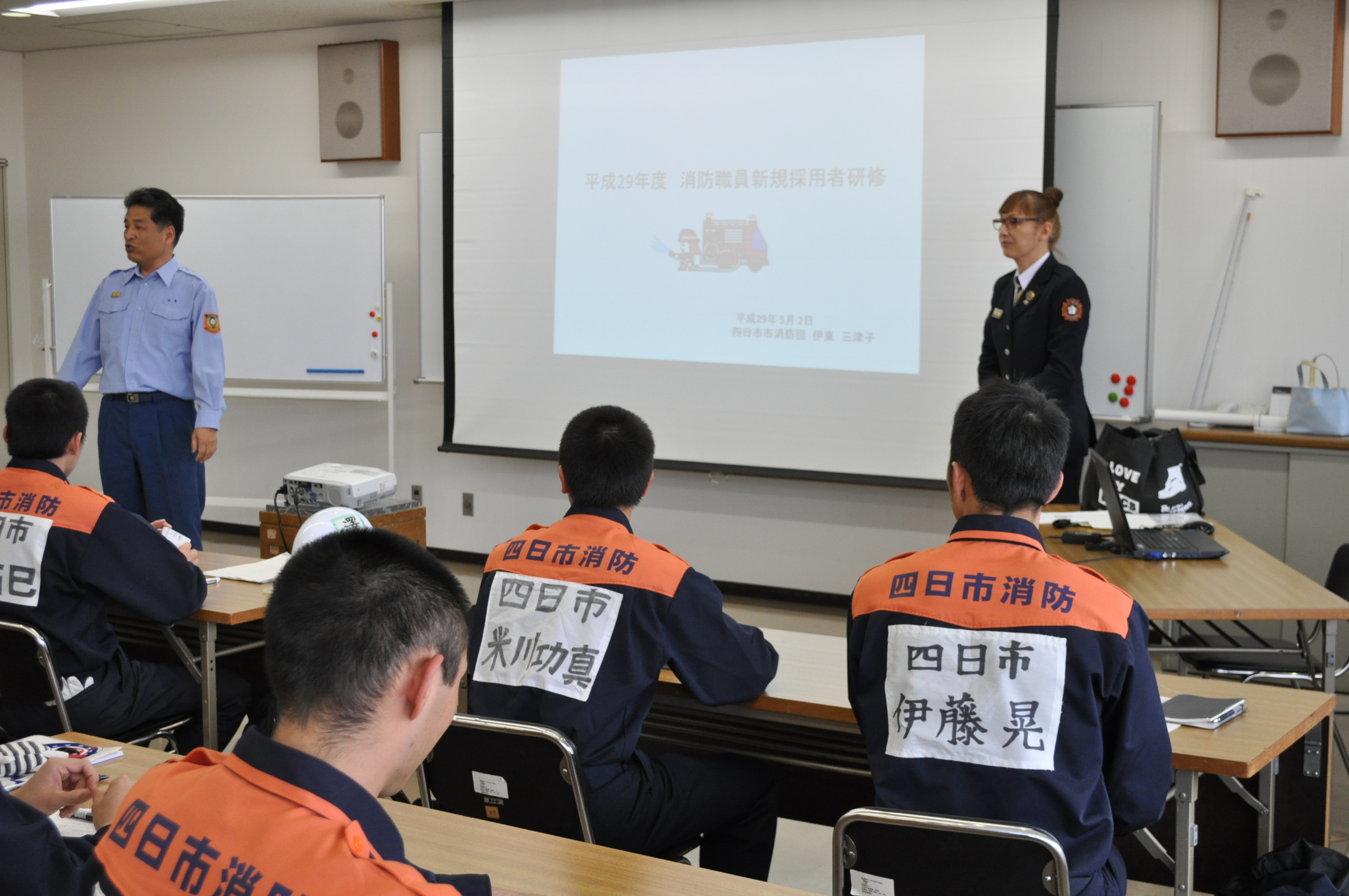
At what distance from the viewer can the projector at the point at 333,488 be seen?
380 cm

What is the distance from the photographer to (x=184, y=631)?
130 inches

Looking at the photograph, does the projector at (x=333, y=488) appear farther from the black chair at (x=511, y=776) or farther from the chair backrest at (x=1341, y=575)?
the chair backrest at (x=1341, y=575)

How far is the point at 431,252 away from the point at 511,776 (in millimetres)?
4353

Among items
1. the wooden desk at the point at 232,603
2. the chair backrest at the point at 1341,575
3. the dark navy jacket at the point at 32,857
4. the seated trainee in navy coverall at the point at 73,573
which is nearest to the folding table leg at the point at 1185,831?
the dark navy jacket at the point at 32,857

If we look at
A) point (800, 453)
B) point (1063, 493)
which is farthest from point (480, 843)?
point (800, 453)

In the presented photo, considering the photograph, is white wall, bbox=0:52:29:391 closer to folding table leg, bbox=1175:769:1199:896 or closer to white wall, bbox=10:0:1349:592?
white wall, bbox=10:0:1349:592

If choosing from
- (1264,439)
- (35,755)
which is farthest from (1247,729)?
(1264,439)

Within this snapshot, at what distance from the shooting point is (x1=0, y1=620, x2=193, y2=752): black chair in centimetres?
232

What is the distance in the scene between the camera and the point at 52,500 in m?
2.48

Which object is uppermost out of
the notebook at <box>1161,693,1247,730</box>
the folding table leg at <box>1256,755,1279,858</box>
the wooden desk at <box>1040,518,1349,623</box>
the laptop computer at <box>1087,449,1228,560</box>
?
the laptop computer at <box>1087,449,1228,560</box>

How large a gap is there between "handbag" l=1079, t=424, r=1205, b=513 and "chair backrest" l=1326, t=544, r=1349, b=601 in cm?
39

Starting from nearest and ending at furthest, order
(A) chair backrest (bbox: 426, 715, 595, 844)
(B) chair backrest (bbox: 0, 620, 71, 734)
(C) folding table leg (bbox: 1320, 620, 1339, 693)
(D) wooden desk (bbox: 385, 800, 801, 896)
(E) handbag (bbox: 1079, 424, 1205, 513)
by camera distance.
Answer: (D) wooden desk (bbox: 385, 800, 801, 896) → (A) chair backrest (bbox: 426, 715, 595, 844) → (B) chair backrest (bbox: 0, 620, 71, 734) → (C) folding table leg (bbox: 1320, 620, 1339, 693) → (E) handbag (bbox: 1079, 424, 1205, 513)

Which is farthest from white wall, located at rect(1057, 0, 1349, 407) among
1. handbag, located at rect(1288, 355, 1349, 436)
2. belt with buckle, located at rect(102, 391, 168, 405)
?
belt with buckle, located at rect(102, 391, 168, 405)

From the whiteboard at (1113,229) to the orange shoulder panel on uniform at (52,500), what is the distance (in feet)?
11.7
